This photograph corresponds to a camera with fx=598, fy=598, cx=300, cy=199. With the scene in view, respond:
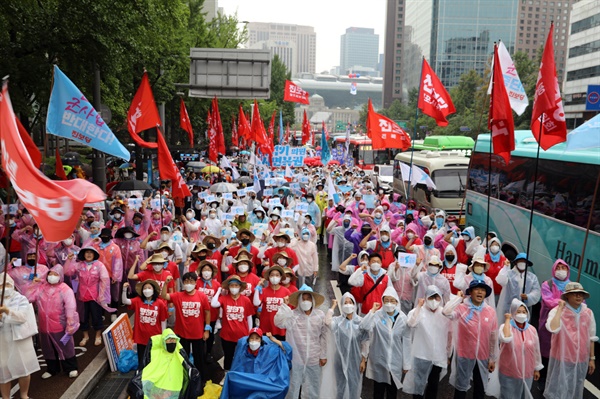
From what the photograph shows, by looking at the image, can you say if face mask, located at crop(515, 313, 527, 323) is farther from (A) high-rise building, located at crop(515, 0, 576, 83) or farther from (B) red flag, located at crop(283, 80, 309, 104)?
(A) high-rise building, located at crop(515, 0, 576, 83)

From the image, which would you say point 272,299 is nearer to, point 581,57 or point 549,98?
point 549,98

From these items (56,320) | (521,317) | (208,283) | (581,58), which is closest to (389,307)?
(521,317)

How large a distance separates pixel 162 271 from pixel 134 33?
8.73m

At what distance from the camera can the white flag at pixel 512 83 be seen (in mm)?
10094

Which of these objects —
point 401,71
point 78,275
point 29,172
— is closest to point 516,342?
point 29,172

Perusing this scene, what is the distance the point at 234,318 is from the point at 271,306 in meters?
0.46

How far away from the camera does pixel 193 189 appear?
63.1ft

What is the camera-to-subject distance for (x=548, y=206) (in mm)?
9984

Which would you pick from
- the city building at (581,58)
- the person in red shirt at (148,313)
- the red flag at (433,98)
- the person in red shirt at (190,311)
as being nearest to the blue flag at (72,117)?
the person in red shirt at (148,313)

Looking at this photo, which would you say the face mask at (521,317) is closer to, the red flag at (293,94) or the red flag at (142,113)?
the red flag at (142,113)

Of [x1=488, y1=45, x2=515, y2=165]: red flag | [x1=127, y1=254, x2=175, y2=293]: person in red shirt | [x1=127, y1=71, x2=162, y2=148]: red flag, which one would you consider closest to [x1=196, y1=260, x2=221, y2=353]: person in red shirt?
[x1=127, y1=254, x2=175, y2=293]: person in red shirt

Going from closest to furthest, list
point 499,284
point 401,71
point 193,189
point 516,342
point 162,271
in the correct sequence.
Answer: point 516,342 < point 162,271 < point 499,284 < point 193,189 < point 401,71

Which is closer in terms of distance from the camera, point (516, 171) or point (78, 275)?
point (78, 275)

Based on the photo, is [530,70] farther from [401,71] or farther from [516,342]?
[401,71]
